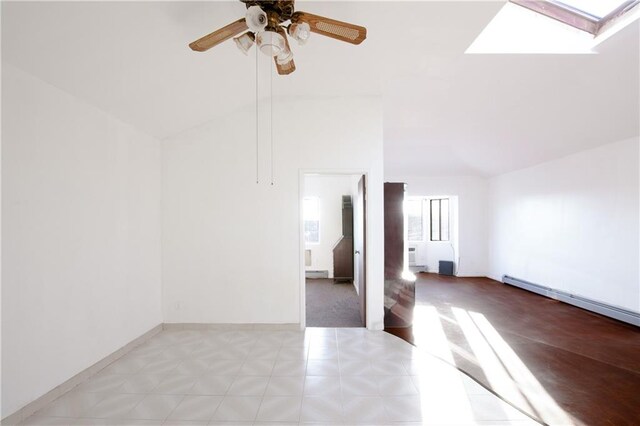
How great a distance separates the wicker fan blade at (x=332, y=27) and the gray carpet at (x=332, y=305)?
10.7 ft

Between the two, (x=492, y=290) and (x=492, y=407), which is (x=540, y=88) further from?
(x=492, y=290)

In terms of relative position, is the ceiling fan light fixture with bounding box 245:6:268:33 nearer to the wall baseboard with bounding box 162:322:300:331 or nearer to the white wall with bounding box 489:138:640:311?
the wall baseboard with bounding box 162:322:300:331

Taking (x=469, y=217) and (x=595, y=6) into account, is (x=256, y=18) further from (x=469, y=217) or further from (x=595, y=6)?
(x=469, y=217)

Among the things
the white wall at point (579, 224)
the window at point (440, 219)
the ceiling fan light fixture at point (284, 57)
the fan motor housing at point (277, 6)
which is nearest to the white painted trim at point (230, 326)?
the ceiling fan light fixture at point (284, 57)

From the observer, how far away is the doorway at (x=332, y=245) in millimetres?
4731

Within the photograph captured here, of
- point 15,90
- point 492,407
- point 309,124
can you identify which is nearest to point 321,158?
point 309,124

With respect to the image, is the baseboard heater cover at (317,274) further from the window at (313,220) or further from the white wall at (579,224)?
the white wall at (579,224)

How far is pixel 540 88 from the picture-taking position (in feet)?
10.4

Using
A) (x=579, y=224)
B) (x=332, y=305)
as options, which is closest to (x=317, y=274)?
(x=332, y=305)

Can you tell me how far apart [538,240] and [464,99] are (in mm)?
3303

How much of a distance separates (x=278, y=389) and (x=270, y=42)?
8.35 feet

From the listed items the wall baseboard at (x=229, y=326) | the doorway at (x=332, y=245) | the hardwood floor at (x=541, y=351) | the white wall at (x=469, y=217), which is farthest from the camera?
the white wall at (x=469, y=217)

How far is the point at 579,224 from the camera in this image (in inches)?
168

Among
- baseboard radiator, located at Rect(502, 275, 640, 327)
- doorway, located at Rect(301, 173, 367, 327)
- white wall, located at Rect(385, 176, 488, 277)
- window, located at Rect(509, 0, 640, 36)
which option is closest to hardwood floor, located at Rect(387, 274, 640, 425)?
baseboard radiator, located at Rect(502, 275, 640, 327)
